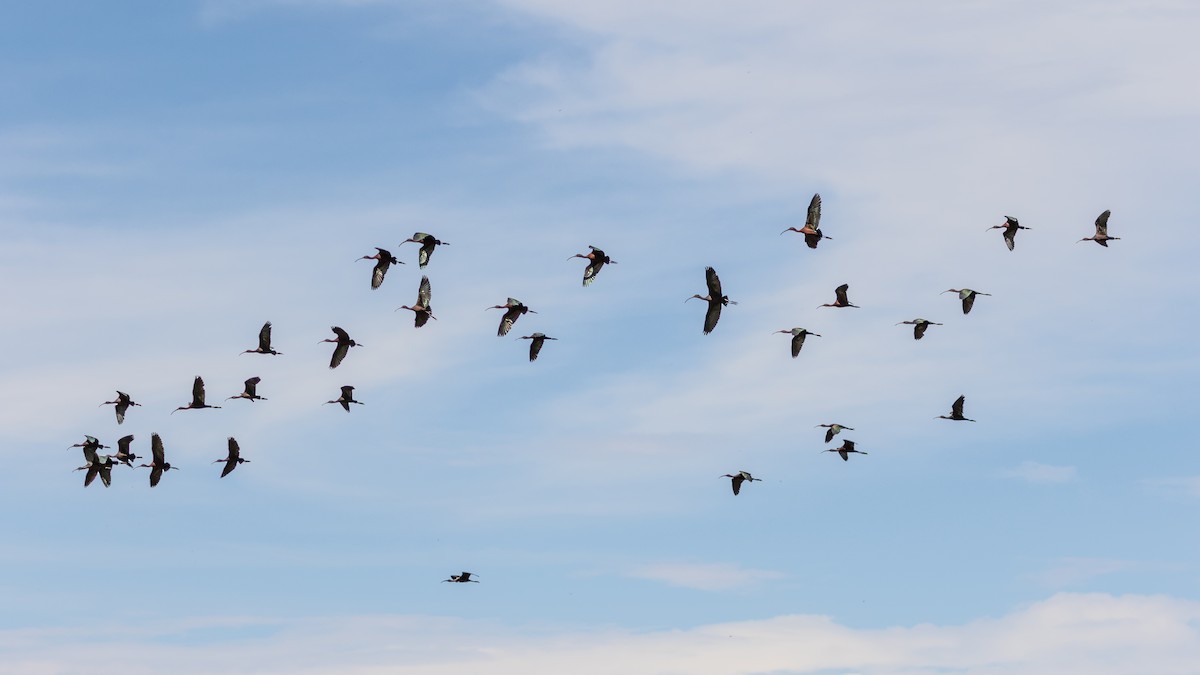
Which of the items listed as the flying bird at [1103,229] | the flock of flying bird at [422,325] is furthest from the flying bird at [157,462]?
the flying bird at [1103,229]

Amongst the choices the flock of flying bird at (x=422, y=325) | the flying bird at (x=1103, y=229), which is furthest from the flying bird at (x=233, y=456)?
the flying bird at (x=1103, y=229)

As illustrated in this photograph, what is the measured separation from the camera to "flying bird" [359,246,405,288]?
113 m

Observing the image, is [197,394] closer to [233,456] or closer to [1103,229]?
[233,456]

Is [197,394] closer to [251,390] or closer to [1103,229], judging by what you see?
[251,390]

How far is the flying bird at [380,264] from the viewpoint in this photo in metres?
113

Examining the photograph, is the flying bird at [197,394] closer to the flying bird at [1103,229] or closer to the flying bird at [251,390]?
the flying bird at [251,390]

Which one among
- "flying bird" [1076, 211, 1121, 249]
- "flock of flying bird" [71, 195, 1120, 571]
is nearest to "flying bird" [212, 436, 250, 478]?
"flock of flying bird" [71, 195, 1120, 571]

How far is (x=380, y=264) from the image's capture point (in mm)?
113750

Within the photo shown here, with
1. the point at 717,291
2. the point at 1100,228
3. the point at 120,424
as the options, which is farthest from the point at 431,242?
the point at 1100,228

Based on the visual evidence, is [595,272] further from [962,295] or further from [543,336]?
[962,295]

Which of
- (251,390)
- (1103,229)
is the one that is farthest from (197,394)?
(1103,229)

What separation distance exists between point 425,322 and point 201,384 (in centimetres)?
1380

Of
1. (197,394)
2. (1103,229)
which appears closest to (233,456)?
(197,394)

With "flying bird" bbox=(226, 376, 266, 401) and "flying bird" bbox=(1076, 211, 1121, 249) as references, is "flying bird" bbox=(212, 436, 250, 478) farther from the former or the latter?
"flying bird" bbox=(1076, 211, 1121, 249)
